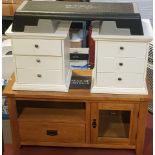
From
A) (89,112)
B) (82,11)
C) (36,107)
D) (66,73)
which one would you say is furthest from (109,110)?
(82,11)

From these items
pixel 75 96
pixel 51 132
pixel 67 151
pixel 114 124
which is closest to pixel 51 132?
pixel 51 132

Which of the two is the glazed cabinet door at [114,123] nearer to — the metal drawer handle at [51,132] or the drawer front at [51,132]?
the drawer front at [51,132]

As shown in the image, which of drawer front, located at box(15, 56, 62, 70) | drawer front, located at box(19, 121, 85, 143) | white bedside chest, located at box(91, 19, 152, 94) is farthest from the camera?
drawer front, located at box(19, 121, 85, 143)

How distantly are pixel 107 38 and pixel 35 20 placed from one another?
0.42 metres

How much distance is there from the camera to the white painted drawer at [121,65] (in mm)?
1979

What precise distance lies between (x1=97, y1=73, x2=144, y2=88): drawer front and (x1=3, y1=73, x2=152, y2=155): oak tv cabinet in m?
0.07

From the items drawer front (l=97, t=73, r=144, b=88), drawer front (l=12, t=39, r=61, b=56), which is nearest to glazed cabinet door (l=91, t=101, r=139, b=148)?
drawer front (l=97, t=73, r=144, b=88)

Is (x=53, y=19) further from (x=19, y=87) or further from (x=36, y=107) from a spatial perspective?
(x=36, y=107)

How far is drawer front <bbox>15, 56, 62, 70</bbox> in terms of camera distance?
6.64 feet

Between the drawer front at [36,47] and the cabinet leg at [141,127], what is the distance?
0.60m

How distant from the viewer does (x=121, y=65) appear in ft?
6.55

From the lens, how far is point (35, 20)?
6.33 ft

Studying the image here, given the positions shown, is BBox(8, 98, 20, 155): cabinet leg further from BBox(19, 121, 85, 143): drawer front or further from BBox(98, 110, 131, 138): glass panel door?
BBox(98, 110, 131, 138): glass panel door

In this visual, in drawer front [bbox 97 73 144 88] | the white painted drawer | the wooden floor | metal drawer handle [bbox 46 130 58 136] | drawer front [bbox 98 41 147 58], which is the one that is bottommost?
the wooden floor
